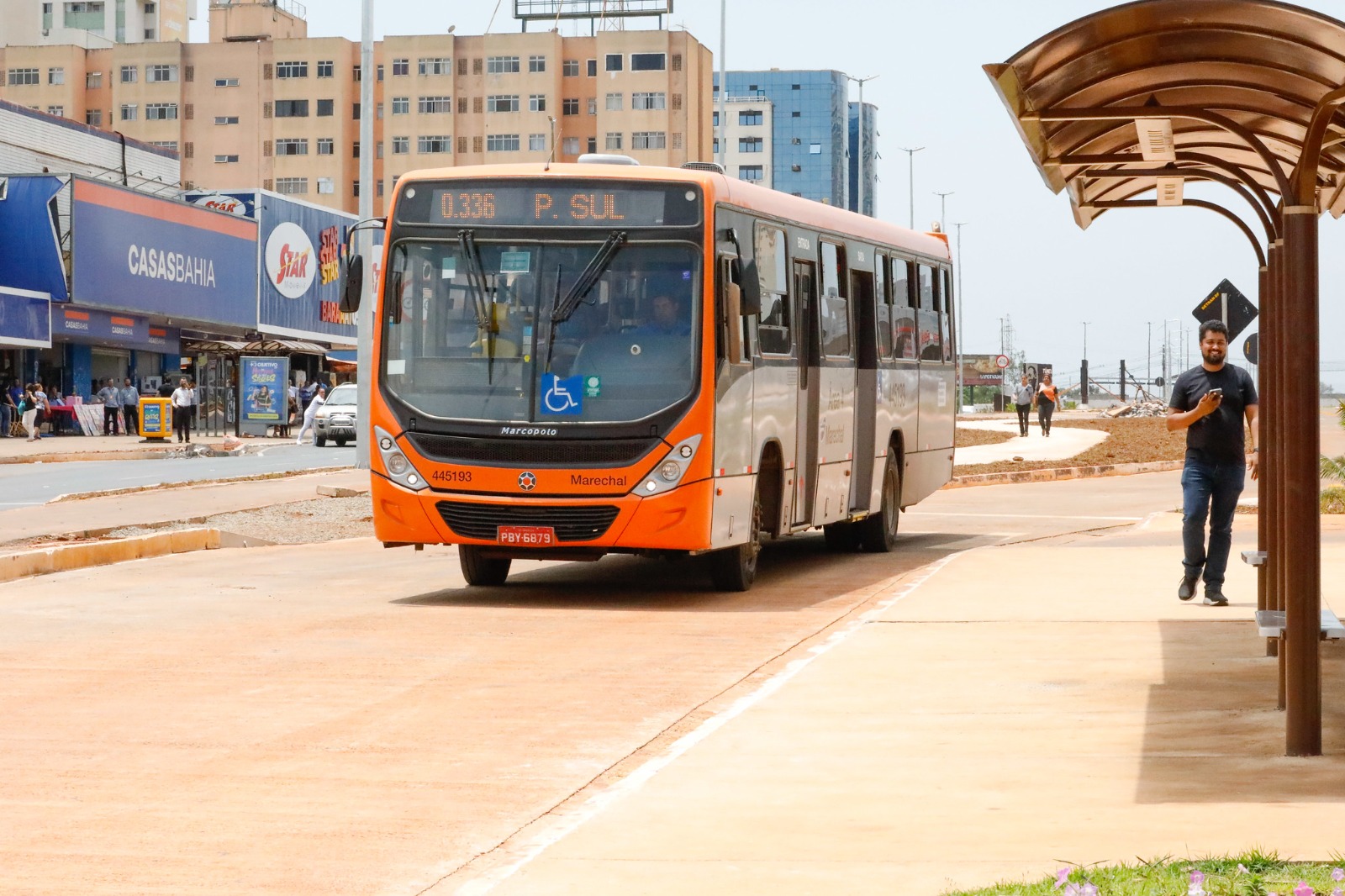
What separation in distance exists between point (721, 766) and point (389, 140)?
4792 inches

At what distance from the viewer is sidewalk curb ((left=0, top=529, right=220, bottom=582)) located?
1730 centimetres

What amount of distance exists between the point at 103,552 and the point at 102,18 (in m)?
149

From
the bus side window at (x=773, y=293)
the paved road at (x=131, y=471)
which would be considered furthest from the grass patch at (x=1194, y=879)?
the paved road at (x=131, y=471)

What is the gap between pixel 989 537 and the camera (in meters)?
22.7

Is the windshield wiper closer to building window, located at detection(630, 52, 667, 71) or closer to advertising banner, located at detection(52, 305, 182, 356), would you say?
advertising banner, located at detection(52, 305, 182, 356)

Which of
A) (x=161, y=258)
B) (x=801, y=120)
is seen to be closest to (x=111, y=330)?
(x=161, y=258)

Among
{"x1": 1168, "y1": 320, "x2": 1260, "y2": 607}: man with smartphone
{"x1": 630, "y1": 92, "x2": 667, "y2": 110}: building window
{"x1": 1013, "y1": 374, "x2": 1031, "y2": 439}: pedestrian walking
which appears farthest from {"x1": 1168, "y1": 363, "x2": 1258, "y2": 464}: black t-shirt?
{"x1": 630, "y1": 92, "x2": 667, "y2": 110}: building window

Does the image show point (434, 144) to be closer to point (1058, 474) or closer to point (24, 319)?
point (24, 319)

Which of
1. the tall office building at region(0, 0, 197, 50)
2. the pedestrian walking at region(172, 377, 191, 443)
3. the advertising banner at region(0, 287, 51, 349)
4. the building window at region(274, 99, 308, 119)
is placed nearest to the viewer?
the pedestrian walking at region(172, 377, 191, 443)

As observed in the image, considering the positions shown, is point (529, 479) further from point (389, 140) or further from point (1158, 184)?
point (389, 140)

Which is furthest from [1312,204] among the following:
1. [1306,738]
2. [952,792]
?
[952,792]

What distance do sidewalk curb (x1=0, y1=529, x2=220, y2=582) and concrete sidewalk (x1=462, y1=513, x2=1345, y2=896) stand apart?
796 centimetres

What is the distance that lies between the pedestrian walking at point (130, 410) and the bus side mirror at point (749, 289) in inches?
1806

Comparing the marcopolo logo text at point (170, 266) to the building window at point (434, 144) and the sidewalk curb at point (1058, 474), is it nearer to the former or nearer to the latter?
the sidewalk curb at point (1058, 474)
